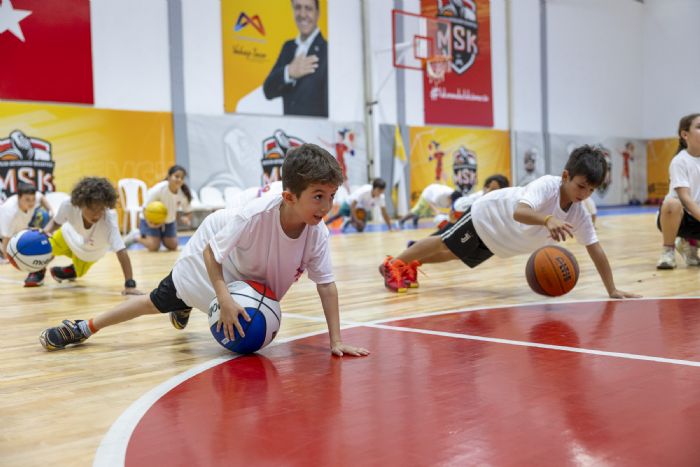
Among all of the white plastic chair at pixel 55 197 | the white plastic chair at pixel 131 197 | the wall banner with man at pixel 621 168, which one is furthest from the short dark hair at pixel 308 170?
the wall banner with man at pixel 621 168

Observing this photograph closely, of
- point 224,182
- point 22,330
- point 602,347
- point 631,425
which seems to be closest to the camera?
point 631,425

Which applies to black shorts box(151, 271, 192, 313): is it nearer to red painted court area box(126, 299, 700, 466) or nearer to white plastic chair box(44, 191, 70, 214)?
red painted court area box(126, 299, 700, 466)

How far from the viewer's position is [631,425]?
6.59 feet

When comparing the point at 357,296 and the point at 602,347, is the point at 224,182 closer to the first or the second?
the point at 357,296

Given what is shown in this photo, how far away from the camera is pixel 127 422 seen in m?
2.21

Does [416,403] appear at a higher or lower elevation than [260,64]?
lower

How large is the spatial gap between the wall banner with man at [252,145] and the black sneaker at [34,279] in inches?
324

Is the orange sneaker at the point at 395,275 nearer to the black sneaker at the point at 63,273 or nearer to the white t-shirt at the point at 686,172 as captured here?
the white t-shirt at the point at 686,172

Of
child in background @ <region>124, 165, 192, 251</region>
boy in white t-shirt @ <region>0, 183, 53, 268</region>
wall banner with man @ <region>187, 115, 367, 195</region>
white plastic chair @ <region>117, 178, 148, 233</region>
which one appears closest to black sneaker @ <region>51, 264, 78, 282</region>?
boy in white t-shirt @ <region>0, 183, 53, 268</region>

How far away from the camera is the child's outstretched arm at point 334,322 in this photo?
10.1ft

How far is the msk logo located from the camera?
15008mm

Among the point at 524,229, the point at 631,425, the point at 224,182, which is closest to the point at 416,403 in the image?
the point at 631,425

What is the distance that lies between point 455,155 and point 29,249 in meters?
14.2

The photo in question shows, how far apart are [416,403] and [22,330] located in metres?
2.61
